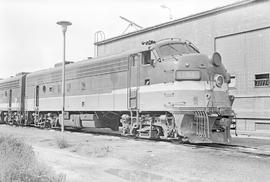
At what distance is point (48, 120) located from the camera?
21703mm

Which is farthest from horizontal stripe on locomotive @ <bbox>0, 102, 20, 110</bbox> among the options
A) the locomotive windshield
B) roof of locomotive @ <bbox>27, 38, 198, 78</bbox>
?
the locomotive windshield

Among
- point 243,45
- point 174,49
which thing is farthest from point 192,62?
point 243,45

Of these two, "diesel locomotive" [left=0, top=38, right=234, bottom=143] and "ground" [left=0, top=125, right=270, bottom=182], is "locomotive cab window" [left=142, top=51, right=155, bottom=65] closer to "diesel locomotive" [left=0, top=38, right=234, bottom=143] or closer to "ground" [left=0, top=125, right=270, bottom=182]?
"diesel locomotive" [left=0, top=38, right=234, bottom=143]

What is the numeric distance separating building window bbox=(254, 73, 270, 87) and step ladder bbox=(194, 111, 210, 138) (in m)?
10.2

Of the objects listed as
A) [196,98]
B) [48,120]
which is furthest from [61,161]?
[48,120]

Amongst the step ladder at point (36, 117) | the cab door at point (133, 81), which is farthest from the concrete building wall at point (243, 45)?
the step ladder at point (36, 117)

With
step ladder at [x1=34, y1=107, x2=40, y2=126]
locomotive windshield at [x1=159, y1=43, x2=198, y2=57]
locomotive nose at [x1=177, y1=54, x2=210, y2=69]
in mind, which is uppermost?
locomotive windshield at [x1=159, y1=43, x2=198, y2=57]

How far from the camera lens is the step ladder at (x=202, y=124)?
11.9 metres

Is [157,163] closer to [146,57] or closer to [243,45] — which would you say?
[146,57]

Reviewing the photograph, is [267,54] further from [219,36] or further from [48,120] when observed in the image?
[48,120]

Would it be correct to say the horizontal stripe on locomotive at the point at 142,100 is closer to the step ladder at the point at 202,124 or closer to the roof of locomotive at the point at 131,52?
the step ladder at the point at 202,124

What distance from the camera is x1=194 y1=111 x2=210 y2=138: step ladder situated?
11898mm

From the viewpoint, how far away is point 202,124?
12031mm

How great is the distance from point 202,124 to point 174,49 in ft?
10.8
